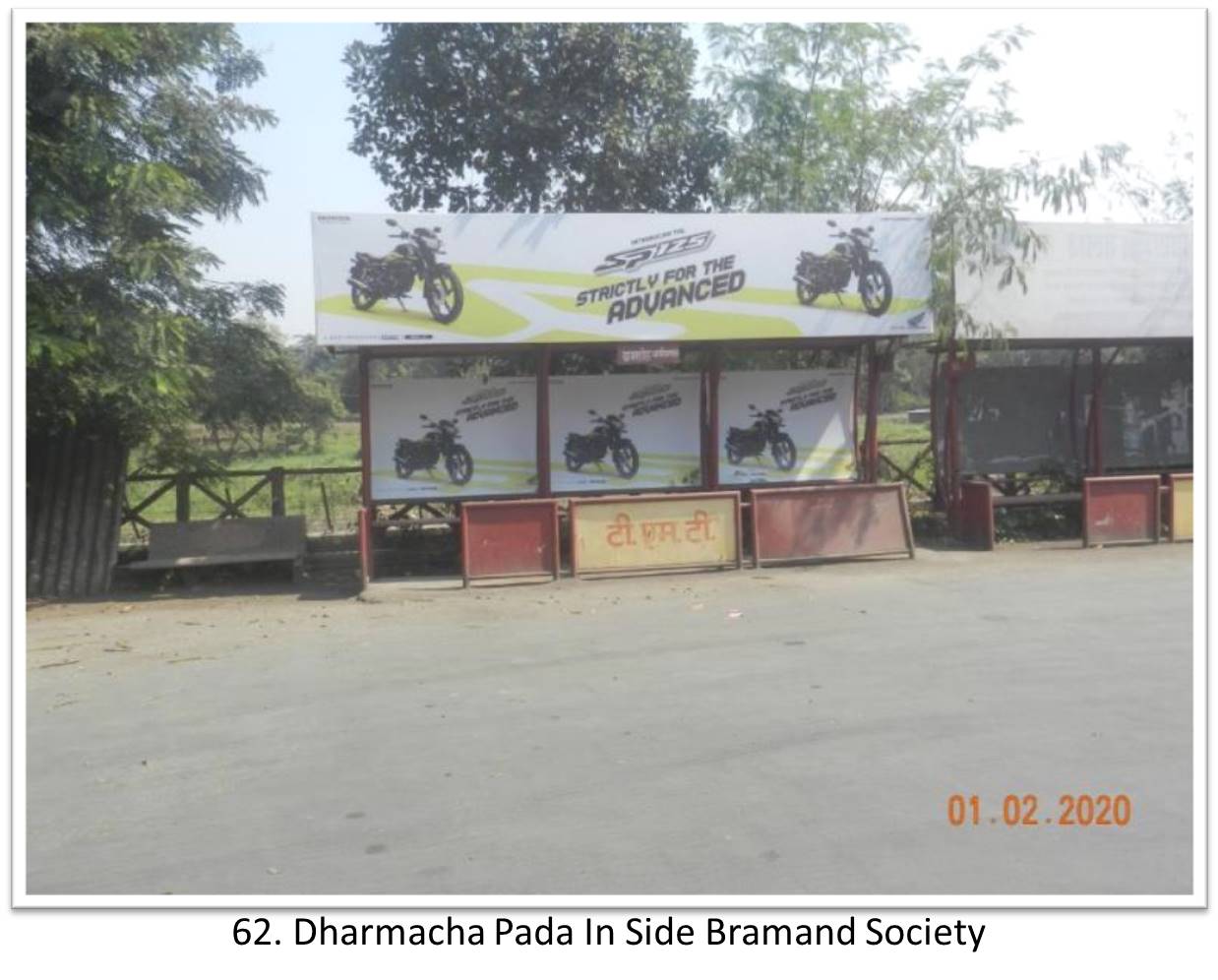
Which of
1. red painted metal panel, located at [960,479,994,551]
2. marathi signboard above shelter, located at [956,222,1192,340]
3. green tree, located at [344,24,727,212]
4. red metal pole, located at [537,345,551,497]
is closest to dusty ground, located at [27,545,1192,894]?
red metal pole, located at [537,345,551,497]

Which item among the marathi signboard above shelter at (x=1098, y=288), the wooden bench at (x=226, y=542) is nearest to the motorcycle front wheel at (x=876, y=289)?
the marathi signboard above shelter at (x=1098, y=288)

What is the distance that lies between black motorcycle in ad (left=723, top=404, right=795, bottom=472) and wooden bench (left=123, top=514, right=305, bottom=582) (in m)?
6.41

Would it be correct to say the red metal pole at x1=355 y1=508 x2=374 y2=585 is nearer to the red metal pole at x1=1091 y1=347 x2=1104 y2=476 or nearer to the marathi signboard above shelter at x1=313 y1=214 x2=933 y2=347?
the marathi signboard above shelter at x1=313 y1=214 x2=933 y2=347

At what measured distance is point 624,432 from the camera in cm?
1678

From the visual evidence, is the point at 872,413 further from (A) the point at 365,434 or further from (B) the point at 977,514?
(A) the point at 365,434

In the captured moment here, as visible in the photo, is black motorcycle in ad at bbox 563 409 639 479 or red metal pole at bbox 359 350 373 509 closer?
red metal pole at bbox 359 350 373 509

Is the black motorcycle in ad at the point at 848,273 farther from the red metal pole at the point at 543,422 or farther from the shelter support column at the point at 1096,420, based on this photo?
the shelter support column at the point at 1096,420

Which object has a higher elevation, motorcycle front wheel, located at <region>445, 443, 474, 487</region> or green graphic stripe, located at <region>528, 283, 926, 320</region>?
green graphic stripe, located at <region>528, 283, 926, 320</region>

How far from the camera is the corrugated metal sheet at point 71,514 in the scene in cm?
1492

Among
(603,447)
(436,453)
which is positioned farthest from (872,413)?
(436,453)

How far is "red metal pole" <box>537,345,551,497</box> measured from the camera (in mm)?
15688

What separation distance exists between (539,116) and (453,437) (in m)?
6.29

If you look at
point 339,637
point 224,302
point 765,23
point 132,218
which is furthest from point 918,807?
point 765,23
